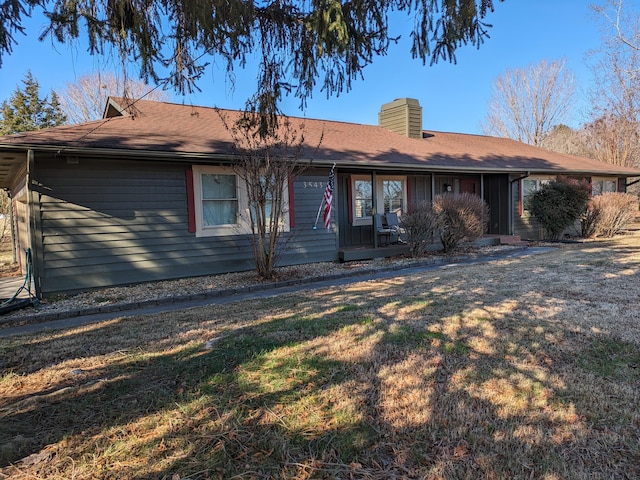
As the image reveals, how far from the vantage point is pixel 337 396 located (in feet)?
9.01

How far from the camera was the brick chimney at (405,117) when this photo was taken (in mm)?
15284

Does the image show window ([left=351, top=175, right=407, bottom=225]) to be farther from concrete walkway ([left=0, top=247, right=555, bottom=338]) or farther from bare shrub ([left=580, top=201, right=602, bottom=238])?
bare shrub ([left=580, top=201, right=602, bottom=238])

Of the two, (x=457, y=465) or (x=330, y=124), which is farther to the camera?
(x=330, y=124)

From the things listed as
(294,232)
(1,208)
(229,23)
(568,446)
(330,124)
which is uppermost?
(330,124)

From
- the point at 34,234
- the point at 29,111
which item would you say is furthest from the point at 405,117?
the point at 29,111

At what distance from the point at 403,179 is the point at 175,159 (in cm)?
726

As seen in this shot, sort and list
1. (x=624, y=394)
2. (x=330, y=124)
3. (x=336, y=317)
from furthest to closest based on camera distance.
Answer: (x=330, y=124)
(x=336, y=317)
(x=624, y=394)

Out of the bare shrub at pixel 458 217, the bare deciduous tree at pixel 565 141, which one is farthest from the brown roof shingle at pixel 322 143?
the bare deciduous tree at pixel 565 141

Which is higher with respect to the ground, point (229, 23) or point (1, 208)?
point (229, 23)

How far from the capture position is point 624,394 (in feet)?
8.84

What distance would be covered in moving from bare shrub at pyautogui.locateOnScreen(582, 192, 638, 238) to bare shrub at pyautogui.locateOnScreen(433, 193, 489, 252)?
19.0 ft

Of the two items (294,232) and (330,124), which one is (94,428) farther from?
(330,124)

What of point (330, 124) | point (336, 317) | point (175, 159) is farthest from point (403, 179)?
point (336, 317)

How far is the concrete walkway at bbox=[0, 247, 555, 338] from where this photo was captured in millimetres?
5516
